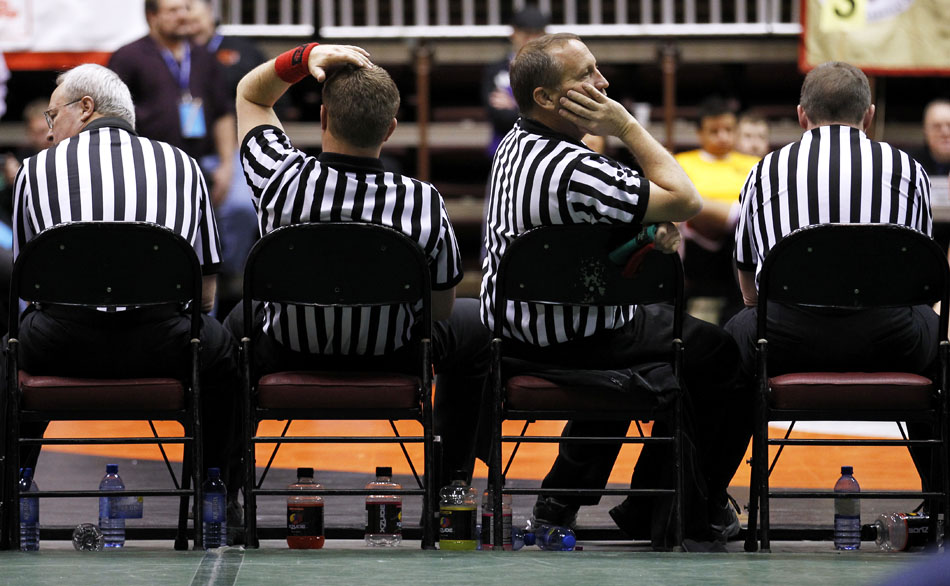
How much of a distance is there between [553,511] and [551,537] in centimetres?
13

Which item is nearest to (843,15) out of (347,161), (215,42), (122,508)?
(215,42)

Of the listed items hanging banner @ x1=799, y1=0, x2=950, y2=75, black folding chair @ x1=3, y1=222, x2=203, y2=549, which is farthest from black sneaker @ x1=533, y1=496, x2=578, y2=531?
hanging banner @ x1=799, y1=0, x2=950, y2=75

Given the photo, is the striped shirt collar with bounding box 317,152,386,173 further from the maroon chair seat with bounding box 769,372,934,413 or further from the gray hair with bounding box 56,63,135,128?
the maroon chair seat with bounding box 769,372,934,413

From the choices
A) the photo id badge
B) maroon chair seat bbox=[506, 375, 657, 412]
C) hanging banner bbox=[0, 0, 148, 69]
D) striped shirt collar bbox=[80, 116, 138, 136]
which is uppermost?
hanging banner bbox=[0, 0, 148, 69]

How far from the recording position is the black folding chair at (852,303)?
3141 millimetres

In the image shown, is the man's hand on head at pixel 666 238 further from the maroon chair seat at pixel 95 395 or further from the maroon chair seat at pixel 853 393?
the maroon chair seat at pixel 95 395

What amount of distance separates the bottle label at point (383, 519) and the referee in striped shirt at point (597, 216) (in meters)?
0.50

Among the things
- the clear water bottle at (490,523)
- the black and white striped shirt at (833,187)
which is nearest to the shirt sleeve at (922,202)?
the black and white striped shirt at (833,187)

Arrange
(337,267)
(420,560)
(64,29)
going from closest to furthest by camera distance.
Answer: (420,560), (337,267), (64,29)

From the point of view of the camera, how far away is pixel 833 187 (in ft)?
11.2

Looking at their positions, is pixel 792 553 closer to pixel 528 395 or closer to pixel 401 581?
pixel 528 395

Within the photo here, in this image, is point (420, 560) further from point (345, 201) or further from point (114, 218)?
point (114, 218)

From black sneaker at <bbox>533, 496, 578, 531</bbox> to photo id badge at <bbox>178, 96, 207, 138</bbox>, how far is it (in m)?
3.61

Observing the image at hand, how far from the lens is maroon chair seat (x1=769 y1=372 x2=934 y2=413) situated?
3.16 metres
